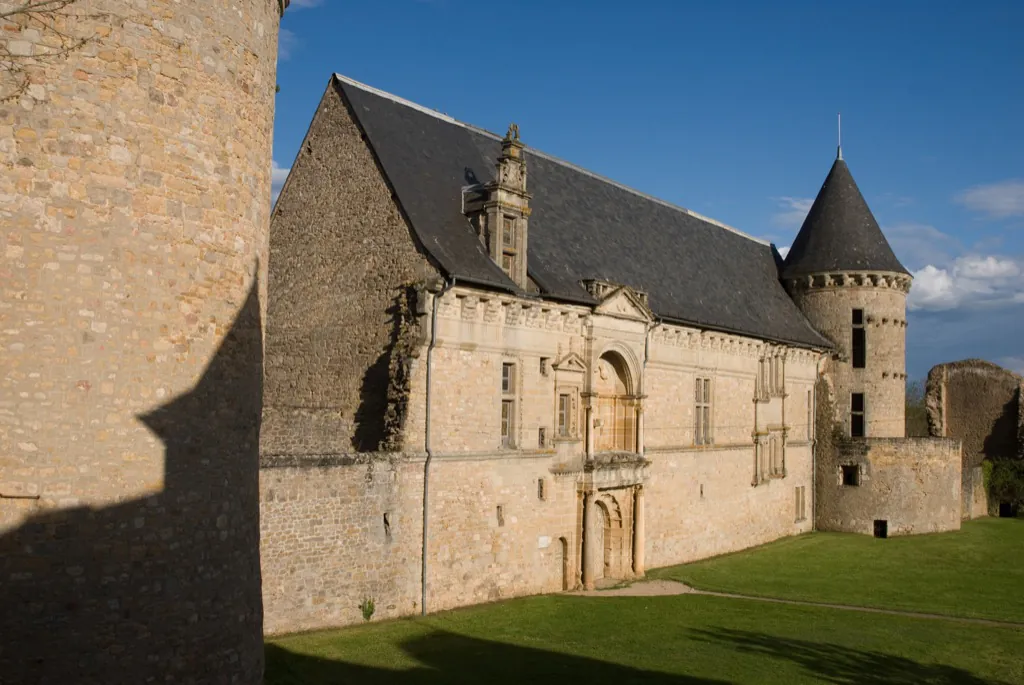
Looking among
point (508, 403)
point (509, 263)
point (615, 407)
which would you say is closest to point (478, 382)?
point (508, 403)

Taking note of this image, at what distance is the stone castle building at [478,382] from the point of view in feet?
55.8

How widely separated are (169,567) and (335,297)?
12.3 metres

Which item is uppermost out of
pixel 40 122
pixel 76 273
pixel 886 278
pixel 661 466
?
pixel 886 278

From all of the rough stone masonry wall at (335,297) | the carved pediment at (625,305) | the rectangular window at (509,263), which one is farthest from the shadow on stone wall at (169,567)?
the carved pediment at (625,305)

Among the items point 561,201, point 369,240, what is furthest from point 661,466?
point 369,240

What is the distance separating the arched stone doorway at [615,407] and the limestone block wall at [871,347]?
45.7 feet

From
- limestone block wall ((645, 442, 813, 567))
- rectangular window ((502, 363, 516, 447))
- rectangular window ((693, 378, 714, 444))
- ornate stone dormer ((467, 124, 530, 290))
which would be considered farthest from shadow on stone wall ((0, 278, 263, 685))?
rectangular window ((693, 378, 714, 444))

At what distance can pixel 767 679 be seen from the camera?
14.0 m

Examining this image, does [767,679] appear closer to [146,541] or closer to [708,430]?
[146,541]

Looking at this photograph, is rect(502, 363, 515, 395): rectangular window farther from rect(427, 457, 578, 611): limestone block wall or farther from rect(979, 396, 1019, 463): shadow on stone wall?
rect(979, 396, 1019, 463): shadow on stone wall

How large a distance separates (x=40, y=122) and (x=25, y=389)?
2.05 metres

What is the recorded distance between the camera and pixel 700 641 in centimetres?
1655

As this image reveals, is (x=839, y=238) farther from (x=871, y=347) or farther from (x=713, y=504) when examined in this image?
(x=713, y=504)

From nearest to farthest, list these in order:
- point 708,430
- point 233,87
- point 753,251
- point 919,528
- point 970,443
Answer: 1. point 233,87
2. point 708,430
3. point 919,528
4. point 753,251
5. point 970,443
